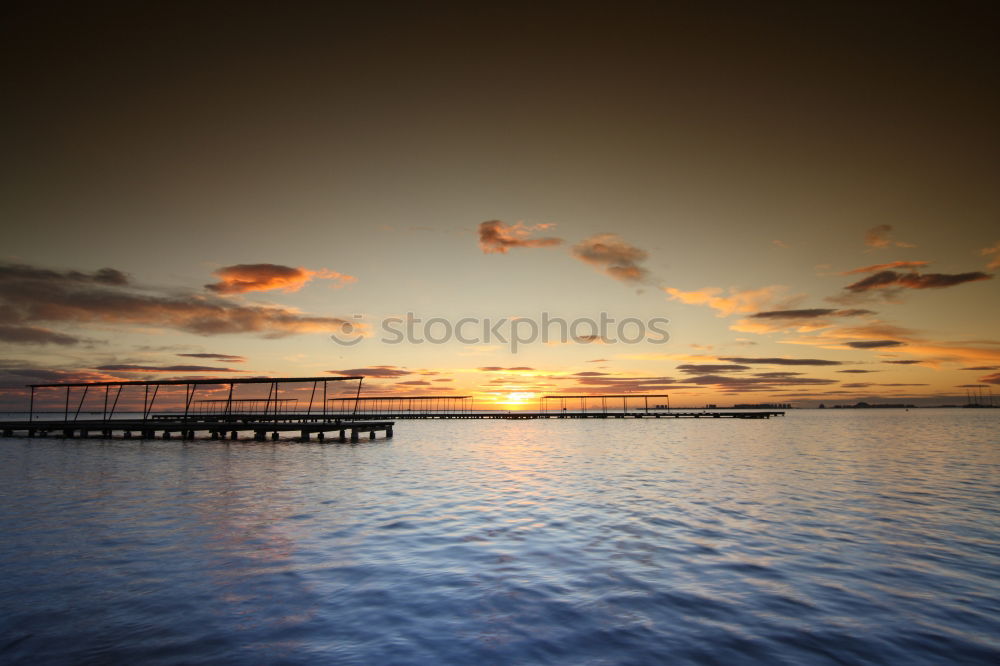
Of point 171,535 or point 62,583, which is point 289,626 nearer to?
point 62,583

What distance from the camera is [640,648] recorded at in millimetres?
7492

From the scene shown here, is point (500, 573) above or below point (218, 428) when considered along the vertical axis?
below

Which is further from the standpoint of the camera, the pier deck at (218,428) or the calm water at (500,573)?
the pier deck at (218,428)

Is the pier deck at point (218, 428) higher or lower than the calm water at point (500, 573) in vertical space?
higher

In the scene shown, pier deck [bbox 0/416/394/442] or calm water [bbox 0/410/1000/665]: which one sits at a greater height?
pier deck [bbox 0/416/394/442]

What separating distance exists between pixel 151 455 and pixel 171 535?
29.2 m

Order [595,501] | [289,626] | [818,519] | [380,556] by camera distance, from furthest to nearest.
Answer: [595,501], [818,519], [380,556], [289,626]

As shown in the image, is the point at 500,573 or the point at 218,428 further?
the point at 218,428

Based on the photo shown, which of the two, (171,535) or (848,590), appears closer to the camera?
(848,590)

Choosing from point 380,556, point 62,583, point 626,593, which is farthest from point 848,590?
point 62,583

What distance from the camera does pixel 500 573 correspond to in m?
10.9

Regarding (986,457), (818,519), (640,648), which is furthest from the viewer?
(986,457)

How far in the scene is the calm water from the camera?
A: 759 cm

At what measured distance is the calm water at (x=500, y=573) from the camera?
24.9ft
